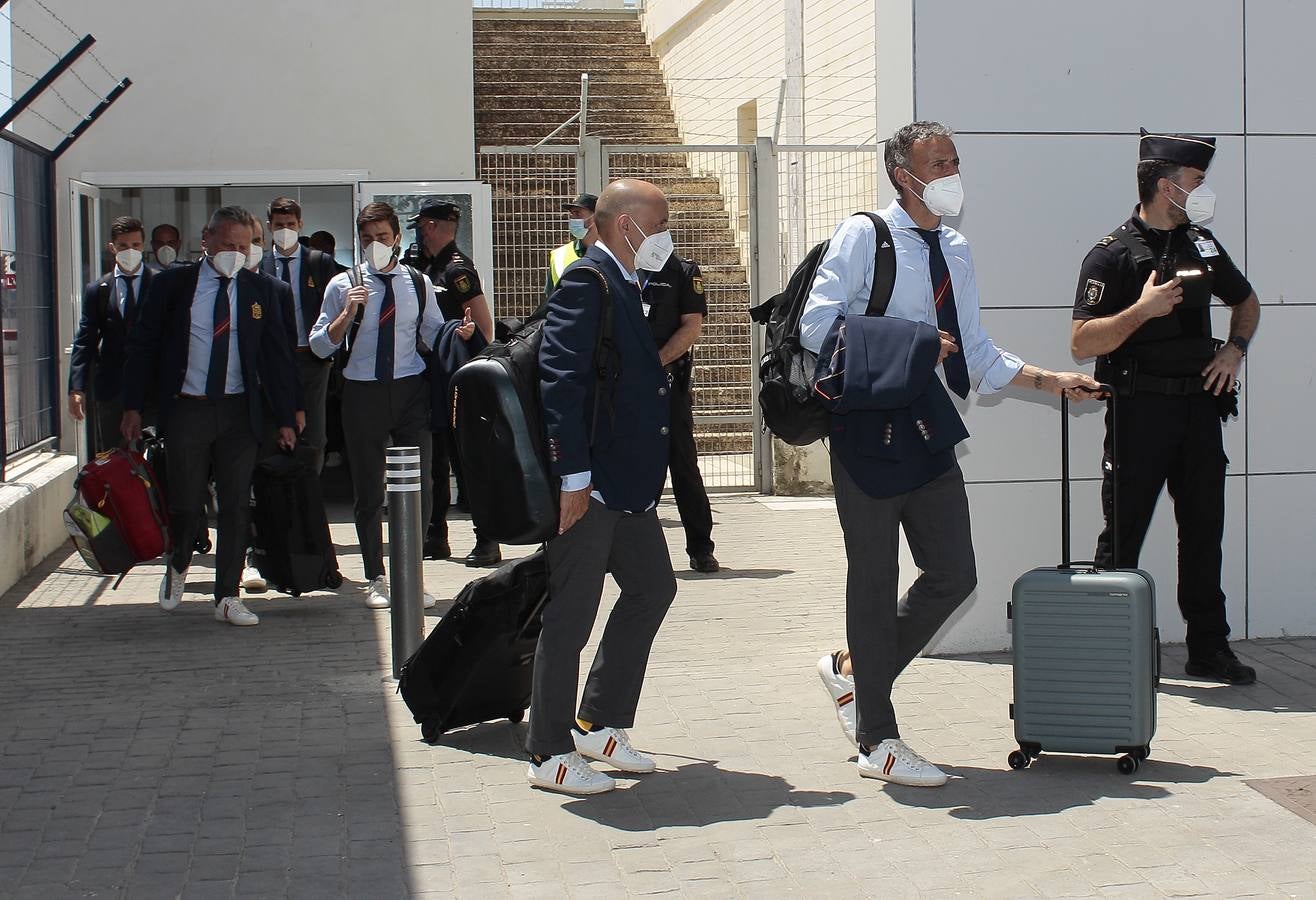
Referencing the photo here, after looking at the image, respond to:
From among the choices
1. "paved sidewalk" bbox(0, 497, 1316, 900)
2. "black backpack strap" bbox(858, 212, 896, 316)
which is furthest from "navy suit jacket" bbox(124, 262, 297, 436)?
"black backpack strap" bbox(858, 212, 896, 316)

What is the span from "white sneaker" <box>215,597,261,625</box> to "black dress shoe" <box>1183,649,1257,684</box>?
14.4 ft

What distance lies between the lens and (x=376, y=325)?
27.0 feet

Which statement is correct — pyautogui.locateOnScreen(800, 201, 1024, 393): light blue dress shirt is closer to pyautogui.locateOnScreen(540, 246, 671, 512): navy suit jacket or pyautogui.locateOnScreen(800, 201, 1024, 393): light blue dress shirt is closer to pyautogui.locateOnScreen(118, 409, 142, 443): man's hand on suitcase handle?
pyautogui.locateOnScreen(540, 246, 671, 512): navy suit jacket

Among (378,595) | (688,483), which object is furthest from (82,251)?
(688,483)

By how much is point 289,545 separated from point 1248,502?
4.55 meters

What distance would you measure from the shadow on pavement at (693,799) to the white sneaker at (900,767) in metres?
0.14

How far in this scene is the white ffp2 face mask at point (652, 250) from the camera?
5.03 meters

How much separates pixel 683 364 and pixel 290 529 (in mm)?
2381

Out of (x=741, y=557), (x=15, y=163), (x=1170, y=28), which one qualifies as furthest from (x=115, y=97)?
(x=1170, y=28)

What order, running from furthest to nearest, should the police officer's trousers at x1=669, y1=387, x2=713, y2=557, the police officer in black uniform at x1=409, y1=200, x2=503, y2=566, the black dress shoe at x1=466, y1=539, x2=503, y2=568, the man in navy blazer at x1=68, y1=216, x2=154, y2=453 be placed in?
1. the man in navy blazer at x1=68, y1=216, x2=154, y2=453
2. the black dress shoe at x1=466, y1=539, x2=503, y2=568
3. the police officer's trousers at x1=669, y1=387, x2=713, y2=557
4. the police officer in black uniform at x1=409, y1=200, x2=503, y2=566

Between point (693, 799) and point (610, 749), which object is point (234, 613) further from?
point (693, 799)

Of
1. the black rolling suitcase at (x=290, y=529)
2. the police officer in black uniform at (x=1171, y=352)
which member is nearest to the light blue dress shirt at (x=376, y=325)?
the black rolling suitcase at (x=290, y=529)

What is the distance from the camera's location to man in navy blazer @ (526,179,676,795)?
15.8ft

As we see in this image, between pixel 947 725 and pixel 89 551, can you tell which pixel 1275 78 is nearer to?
pixel 947 725
